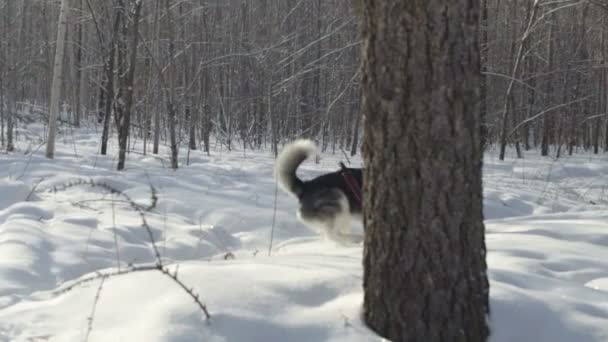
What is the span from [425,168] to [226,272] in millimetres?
1128

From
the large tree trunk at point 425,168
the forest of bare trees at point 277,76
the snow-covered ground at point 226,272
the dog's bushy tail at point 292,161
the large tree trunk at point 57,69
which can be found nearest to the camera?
the large tree trunk at point 425,168

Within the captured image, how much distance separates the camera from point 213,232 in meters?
5.46

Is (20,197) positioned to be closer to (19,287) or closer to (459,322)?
(19,287)

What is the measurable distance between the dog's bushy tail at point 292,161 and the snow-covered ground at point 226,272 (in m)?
0.54

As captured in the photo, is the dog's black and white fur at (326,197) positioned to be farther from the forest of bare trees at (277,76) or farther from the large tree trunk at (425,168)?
the forest of bare trees at (277,76)

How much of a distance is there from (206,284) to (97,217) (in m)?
3.00

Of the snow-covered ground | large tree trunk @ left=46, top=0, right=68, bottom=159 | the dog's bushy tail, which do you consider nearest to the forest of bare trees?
large tree trunk @ left=46, top=0, right=68, bottom=159

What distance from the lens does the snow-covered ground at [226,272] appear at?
2.31 m

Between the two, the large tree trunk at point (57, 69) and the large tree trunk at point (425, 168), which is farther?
the large tree trunk at point (57, 69)

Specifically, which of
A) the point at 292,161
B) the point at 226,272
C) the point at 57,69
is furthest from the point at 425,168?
the point at 57,69

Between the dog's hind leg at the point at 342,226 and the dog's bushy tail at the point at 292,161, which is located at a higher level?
the dog's bushy tail at the point at 292,161

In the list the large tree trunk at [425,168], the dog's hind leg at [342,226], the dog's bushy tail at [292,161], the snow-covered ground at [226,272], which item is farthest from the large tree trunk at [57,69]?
the large tree trunk at [425,168]

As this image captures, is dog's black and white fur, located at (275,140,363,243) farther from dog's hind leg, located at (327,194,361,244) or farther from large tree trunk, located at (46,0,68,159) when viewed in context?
large tree trunk, located at (46,0,68,159)

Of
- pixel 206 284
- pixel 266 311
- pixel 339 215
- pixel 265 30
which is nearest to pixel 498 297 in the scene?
pixel 266 311
